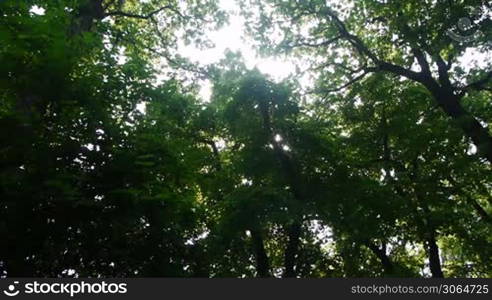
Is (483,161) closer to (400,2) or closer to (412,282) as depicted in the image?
(400,2)

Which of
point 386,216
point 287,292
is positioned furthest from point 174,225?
point 386,216

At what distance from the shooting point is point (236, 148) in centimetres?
1327

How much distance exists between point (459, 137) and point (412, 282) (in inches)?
329

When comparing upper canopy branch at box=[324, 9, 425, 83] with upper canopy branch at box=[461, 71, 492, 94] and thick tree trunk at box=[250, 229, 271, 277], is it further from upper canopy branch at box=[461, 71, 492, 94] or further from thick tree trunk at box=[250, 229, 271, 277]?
thick tree trunk at box=[250, 229, 271, 277]

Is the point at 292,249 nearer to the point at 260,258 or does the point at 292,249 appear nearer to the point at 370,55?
the point at 260,258

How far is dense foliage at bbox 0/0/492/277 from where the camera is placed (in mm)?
6426

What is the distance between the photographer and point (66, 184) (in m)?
6.00

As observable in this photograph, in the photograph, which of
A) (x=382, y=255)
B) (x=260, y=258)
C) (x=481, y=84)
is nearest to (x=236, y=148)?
(x=260, y=258)

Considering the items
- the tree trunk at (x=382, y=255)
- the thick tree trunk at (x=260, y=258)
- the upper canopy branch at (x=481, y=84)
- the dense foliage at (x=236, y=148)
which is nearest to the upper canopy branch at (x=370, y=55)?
the dense foliage at (x=236, y=148)

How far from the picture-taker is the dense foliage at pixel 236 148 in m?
6.43

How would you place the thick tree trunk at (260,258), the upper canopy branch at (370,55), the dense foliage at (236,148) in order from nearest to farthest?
the dense foliage at (236,148) < the thick tree trunk at (260,258) < the upper canopy branch at (370,55)

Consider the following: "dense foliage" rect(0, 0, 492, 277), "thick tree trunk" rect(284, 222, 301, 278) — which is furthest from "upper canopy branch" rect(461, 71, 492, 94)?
"thick tree trunk" rect(284, 222, 301, 278)

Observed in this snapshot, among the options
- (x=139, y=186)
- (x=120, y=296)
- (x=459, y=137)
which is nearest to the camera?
(x=120, y=296)

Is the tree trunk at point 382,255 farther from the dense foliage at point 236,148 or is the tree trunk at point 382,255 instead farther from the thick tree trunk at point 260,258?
the thick tree trunk at point 260,258
